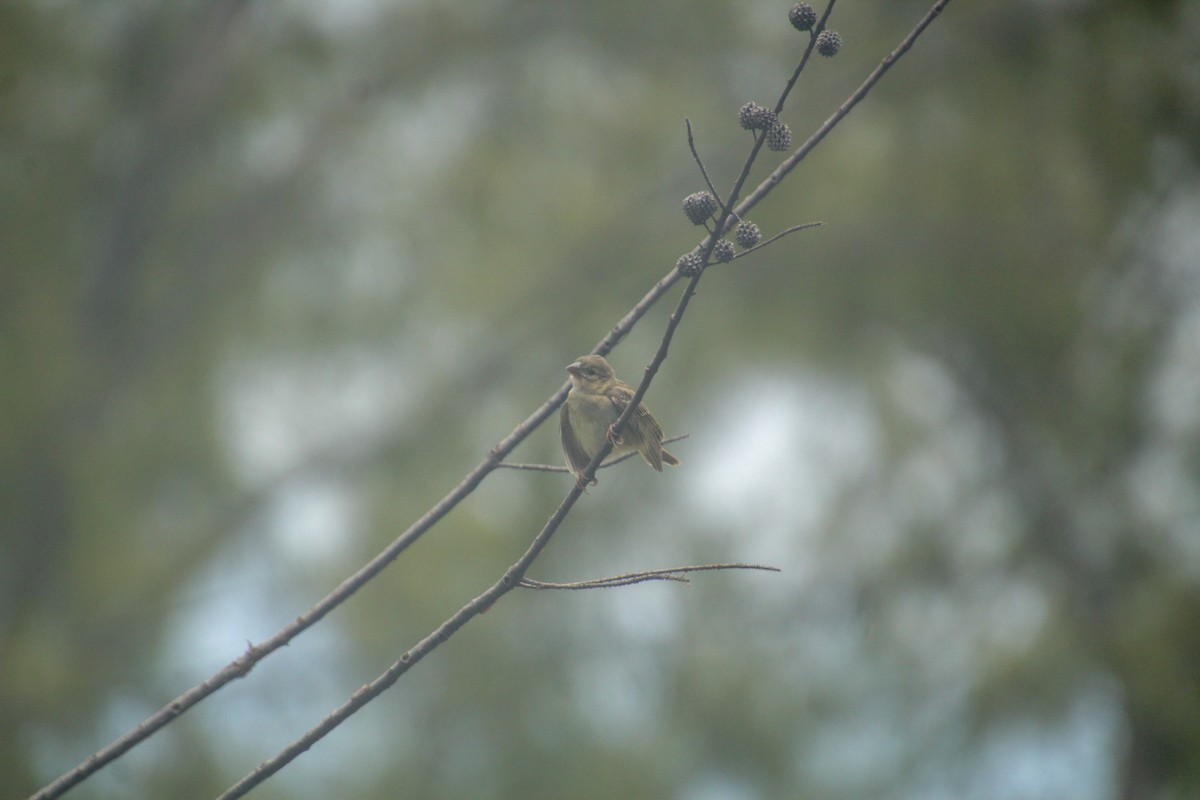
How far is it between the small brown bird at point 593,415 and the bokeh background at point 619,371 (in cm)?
332

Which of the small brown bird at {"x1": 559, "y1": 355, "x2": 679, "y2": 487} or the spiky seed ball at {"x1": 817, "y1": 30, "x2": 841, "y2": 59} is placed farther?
the small brown bird at {"x1": 559, "y1": 355, "x2": 679, "y2": 487}

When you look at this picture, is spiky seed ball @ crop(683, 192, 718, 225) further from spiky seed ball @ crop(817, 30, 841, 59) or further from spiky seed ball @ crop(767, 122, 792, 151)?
spiky seed ball @ crop(817, 30, 841, 59)

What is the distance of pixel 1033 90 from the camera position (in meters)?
7.05

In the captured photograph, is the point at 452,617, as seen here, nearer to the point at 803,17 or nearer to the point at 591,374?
the point at 803,17

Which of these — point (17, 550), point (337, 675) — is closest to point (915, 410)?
point (337, 675)

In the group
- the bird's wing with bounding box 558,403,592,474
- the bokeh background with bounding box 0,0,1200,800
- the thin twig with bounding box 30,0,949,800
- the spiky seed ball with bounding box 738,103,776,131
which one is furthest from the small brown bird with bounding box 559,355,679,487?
the bokeh background with bounding box 0,0,1200,800

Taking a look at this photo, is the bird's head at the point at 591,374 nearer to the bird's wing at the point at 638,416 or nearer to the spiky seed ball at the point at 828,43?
the bird's wing at the point at 638,416

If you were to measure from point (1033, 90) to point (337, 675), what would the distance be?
6.02m

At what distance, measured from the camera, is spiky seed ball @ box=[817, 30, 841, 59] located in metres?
1.55

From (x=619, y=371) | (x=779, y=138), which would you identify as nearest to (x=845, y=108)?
(x=779, y=138)

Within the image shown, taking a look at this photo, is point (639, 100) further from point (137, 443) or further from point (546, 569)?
point (137, 443)

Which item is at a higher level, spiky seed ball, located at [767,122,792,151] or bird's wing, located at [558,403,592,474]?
bird's wing, located at [558,403,592,474]

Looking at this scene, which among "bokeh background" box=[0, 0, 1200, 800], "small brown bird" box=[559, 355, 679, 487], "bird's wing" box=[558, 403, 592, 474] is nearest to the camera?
"small brown bird" box=[559, 355, 679, 487]

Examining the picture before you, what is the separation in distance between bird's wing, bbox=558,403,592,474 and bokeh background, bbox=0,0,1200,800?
3.31m
